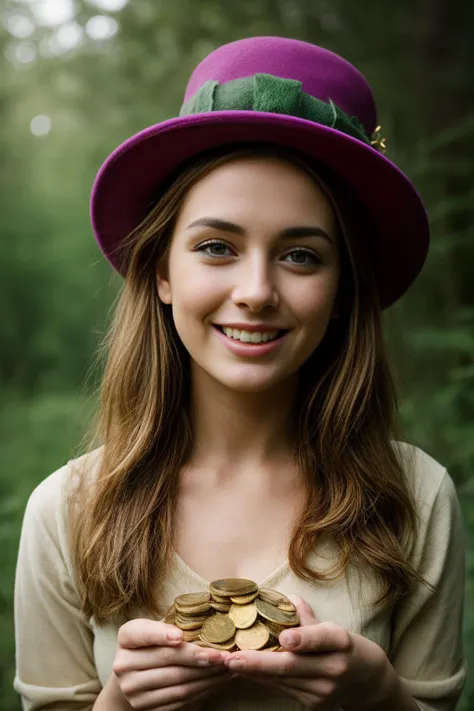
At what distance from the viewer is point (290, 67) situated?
1.83 meters

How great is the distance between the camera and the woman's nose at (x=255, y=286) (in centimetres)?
169

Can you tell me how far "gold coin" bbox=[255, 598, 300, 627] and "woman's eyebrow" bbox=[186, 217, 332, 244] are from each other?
813 mm

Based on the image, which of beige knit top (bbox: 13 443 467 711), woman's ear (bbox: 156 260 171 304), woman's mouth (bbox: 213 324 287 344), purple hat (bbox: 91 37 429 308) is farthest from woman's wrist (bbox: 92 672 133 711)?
purple hat (bbox: 91 37 429 308)

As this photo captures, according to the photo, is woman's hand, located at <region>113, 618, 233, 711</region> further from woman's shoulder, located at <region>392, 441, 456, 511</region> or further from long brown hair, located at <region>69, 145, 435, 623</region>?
woman's shoulder, located at <region>392, 441, 456, 511</region>

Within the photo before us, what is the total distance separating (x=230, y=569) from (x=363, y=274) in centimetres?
83

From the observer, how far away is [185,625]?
1.58 m

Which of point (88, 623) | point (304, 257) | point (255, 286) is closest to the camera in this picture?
point (255, 286)

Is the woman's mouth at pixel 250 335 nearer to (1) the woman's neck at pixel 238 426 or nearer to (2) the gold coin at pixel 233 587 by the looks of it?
(1) the woman's neck at pixel 238 426

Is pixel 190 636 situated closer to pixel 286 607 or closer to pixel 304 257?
pixel 286 607

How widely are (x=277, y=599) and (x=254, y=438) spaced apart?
50cm

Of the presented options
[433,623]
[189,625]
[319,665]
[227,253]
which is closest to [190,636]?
[189,625]

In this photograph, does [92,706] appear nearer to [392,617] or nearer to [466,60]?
[392,617]

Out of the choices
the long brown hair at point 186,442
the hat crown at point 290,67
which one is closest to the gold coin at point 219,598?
the long brown hair at point 186,442

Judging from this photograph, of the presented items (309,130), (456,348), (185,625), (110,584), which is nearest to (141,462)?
(110,584)
